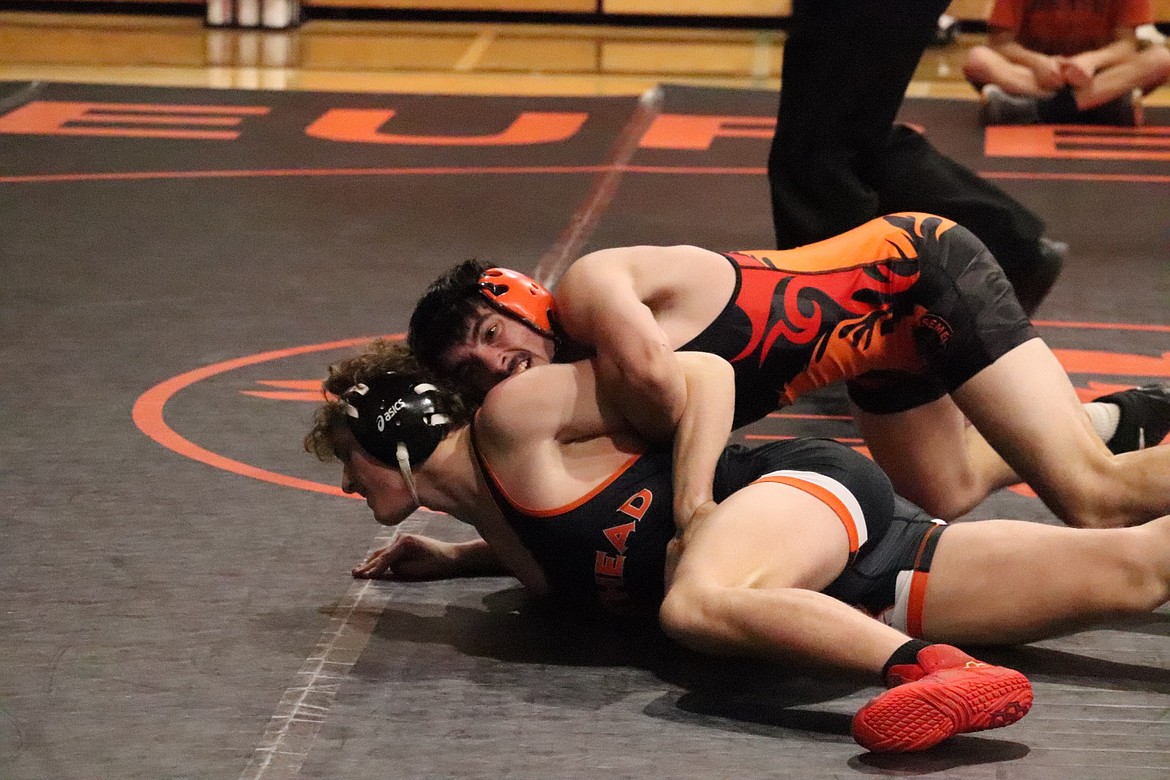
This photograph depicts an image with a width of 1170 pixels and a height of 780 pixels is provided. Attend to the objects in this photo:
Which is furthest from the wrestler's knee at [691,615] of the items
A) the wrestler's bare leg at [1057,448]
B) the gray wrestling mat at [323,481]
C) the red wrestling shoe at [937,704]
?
the wrestler's bare leg at [1057,448]

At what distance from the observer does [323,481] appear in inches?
140

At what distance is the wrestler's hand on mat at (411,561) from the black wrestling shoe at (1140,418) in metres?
1.41

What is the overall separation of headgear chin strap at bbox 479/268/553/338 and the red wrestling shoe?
880 millimetres

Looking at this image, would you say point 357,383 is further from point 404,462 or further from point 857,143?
point 857,143

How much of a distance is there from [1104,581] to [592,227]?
3427 mm

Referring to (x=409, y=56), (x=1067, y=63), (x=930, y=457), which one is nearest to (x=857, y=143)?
(x=930, y=457)

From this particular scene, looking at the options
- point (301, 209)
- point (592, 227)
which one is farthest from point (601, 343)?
point (301, 209)

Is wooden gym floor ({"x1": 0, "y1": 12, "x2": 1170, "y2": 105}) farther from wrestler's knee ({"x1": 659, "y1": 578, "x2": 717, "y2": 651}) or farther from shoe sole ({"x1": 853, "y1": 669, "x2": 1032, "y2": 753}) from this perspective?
shoe sole ({"x1": 853, "y1": 669, "x2": 1032, "y2": 753})

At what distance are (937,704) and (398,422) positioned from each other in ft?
3.15

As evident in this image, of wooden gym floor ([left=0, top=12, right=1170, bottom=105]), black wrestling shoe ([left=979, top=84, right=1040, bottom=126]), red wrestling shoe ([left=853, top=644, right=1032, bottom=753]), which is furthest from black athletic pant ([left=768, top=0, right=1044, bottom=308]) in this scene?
wooden gym floor ([left=0, top=12, right=1170, bottom=105])

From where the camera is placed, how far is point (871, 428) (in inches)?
134

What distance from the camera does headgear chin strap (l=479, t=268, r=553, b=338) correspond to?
2.85 metres

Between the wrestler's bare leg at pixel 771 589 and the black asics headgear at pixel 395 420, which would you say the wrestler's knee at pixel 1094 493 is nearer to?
the wrestler's bare leg at pixel 771 589

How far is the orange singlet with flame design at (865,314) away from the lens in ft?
10.2
